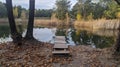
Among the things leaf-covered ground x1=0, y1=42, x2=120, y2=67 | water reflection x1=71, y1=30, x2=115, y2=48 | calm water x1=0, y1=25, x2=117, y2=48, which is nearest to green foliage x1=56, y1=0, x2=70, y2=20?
calm water x1=0, y1=25, x2=117, y2=48

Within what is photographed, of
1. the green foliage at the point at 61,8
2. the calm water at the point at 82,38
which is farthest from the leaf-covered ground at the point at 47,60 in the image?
the green foliage at the point at 61,8

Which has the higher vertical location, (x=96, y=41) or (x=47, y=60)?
(x=47, y=60)

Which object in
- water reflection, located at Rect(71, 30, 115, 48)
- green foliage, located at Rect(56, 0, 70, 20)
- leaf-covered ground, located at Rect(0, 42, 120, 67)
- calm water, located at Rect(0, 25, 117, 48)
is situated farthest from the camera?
green foliage, located at Rect(56, 0, 70, 20)

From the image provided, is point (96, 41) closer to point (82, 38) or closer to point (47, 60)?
point (82, 38)

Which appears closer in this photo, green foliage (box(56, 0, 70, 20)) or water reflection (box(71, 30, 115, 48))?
water reflection (box(71, 30, 115, 48))

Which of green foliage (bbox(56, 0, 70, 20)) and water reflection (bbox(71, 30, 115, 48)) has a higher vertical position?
green foliage (bbox(56, 0, 70, 20))

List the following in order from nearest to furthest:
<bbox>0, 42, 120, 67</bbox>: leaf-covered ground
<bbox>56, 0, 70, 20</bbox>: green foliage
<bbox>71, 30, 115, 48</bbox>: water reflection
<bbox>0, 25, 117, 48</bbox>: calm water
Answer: <bbox>0, 42, 120, 67</bbox>: leaf-covered ground < <bbox>71, 30, 115, 48</bbox>: water reflection < <bbox>0, 25, 117, 48</bbox>: calm water < <bbox>56, 0, 70, 20</bbox>: green foliage

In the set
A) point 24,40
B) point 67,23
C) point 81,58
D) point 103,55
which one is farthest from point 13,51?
point 67,23

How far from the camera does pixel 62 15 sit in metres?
49.2

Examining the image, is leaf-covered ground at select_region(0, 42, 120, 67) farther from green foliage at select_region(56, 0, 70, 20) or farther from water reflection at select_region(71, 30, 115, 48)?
green foliage at select_region(56, 0, 70, 20)

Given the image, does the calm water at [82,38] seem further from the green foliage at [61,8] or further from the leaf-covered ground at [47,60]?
the green foliage at [61,8]

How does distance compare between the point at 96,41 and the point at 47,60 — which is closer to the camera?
the point at 47,60

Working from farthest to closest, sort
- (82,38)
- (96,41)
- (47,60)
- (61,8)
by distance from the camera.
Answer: (61,8)
(82,38)
(96,41)
(47,60)

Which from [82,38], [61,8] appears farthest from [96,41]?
[61,8]
